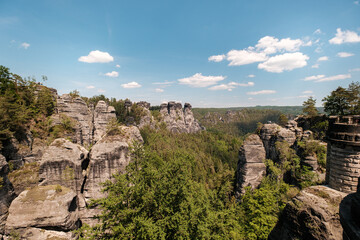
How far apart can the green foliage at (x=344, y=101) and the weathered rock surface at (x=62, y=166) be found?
43.8m

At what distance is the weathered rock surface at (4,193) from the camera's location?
41.0 ft

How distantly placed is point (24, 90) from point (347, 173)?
1319 inches

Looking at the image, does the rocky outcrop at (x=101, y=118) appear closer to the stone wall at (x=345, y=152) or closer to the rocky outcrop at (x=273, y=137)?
the rocky outcrop at (x=273, y=137)

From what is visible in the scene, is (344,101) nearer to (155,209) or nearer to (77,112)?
(155,209)

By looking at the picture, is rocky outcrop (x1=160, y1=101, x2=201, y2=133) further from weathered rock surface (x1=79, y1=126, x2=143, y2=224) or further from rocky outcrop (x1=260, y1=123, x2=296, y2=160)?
weathered rock surface (x1=79, y1=126, x2=143, y2=224)

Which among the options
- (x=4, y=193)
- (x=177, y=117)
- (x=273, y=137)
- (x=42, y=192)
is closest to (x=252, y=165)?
(x=273, y=137)

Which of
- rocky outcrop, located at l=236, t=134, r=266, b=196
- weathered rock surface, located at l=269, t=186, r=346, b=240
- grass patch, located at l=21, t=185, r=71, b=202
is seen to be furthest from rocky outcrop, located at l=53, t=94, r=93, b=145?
rocky outcrop, located at l=236, t=134, r=266, b=196

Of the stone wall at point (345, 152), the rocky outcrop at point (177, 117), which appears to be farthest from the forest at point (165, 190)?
the rocky outcrop at point (177, 117)

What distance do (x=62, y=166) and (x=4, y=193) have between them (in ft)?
14.2

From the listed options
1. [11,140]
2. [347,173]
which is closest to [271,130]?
[347,173]

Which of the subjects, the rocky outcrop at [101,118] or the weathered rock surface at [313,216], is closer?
the weathered rock surface at [313,216]

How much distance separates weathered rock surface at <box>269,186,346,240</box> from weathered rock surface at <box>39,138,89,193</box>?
18774 mm

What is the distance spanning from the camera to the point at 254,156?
26.6m

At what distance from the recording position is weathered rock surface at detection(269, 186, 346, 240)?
18.6ft
